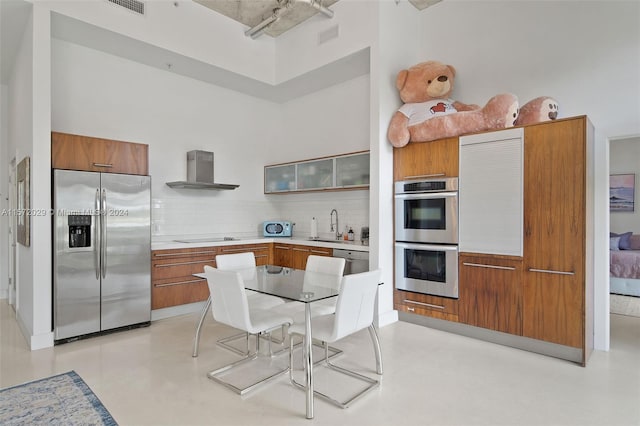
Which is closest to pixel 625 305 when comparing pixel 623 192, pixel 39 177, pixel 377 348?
pixel 623 192

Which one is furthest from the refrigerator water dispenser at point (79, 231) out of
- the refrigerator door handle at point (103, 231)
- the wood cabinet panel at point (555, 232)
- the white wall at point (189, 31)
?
the wood cabinet panel at point (555, 232)

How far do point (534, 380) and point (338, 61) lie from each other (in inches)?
154

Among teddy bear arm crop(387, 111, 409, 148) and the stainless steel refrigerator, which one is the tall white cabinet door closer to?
teddy bear arm crop(387, 111, 409, 148)

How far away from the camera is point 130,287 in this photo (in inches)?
156

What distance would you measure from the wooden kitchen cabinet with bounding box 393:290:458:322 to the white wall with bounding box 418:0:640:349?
1.28m

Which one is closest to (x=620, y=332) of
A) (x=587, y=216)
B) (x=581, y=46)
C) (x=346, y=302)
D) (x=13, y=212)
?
(x=587, y=216)

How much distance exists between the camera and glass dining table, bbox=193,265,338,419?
91.7 inches

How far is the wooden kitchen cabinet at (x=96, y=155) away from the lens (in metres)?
3.58

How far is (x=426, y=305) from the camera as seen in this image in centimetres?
405

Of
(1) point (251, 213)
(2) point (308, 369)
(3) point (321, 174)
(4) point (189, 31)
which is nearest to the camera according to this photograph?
(2) point (308, 369)

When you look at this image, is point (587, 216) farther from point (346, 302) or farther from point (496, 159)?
point (346, 302)

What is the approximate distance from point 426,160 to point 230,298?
2.60 meters

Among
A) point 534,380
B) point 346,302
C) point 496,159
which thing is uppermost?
point 496,159

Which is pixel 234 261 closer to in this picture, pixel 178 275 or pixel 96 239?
pixel 178 275
